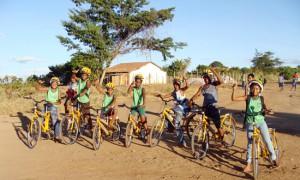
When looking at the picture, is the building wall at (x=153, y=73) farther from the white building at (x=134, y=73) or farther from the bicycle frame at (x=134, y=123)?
the bicycle frame at (x=134, y=123)

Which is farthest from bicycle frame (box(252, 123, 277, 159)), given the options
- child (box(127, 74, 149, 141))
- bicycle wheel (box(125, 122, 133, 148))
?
bicycle wheel (box(125, 122, 133, 148))

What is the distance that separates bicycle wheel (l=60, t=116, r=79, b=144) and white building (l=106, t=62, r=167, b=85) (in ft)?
136

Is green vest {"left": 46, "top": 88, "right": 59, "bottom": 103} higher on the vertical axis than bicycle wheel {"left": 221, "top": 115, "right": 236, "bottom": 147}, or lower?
higher

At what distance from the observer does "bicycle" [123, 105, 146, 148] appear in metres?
10.1

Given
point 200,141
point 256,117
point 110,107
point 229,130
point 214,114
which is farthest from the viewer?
point 110,107

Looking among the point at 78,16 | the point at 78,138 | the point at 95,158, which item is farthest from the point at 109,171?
the point at 78,16

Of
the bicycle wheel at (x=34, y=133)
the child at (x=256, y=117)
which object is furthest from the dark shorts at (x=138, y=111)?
the child at (x=256, y=117)

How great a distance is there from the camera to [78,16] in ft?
119

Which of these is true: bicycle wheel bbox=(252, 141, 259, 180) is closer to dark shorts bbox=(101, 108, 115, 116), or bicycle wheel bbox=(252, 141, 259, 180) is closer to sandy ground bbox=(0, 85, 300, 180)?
sandy ground bbox=(0, 85, 300, 180)

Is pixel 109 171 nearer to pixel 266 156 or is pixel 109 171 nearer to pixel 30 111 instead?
pixel 266 156

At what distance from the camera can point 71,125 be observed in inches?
415

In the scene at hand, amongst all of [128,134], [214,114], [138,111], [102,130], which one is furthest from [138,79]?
[214,114]

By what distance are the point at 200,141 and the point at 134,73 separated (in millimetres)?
46225

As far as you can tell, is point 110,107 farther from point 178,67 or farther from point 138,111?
point 178,67
